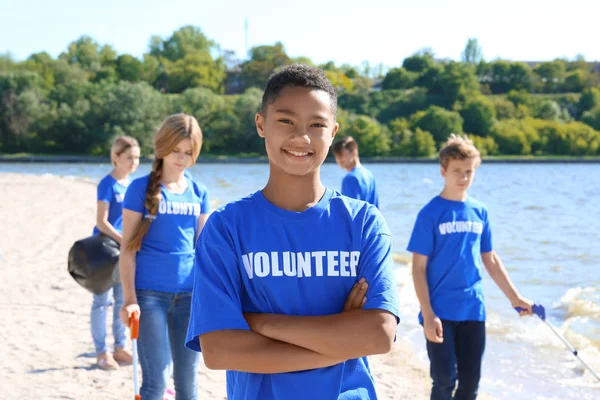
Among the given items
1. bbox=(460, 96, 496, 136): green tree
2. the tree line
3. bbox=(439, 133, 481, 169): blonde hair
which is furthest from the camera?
→ bbox=(460, 96, 496, 136): green tree

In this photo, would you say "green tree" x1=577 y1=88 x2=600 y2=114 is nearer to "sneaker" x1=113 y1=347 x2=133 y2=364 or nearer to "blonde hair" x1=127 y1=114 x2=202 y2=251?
"sneaker" x1=113 y1=347 x2=133 y2=364

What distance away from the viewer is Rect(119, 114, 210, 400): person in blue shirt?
11.9 ft

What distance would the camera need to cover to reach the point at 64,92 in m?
90.2

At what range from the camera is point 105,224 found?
225 inches

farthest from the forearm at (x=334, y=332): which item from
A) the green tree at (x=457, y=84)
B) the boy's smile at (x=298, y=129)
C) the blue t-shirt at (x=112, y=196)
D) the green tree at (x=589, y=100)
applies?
the green tree at (x=589, y=100)

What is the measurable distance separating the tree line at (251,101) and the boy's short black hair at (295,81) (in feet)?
270

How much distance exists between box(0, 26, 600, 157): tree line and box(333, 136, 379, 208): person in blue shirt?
76429 millimetres

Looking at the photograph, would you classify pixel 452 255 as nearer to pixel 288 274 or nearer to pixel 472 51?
pixel 288 274

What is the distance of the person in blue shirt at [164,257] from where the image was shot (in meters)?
3.62

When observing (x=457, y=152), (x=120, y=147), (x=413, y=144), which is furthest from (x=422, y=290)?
(x=413, y=144)

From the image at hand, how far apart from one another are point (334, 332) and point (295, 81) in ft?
2.32

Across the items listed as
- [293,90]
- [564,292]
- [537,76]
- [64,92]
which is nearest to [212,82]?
[64,92]

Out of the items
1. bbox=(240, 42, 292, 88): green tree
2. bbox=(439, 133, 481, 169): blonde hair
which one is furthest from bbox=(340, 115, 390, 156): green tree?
bbox=(439, 133, 481, 169): blonde hair

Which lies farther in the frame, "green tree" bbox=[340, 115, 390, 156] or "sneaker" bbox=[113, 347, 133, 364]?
"green tree" bbox=[340, 115, 390, 156]
